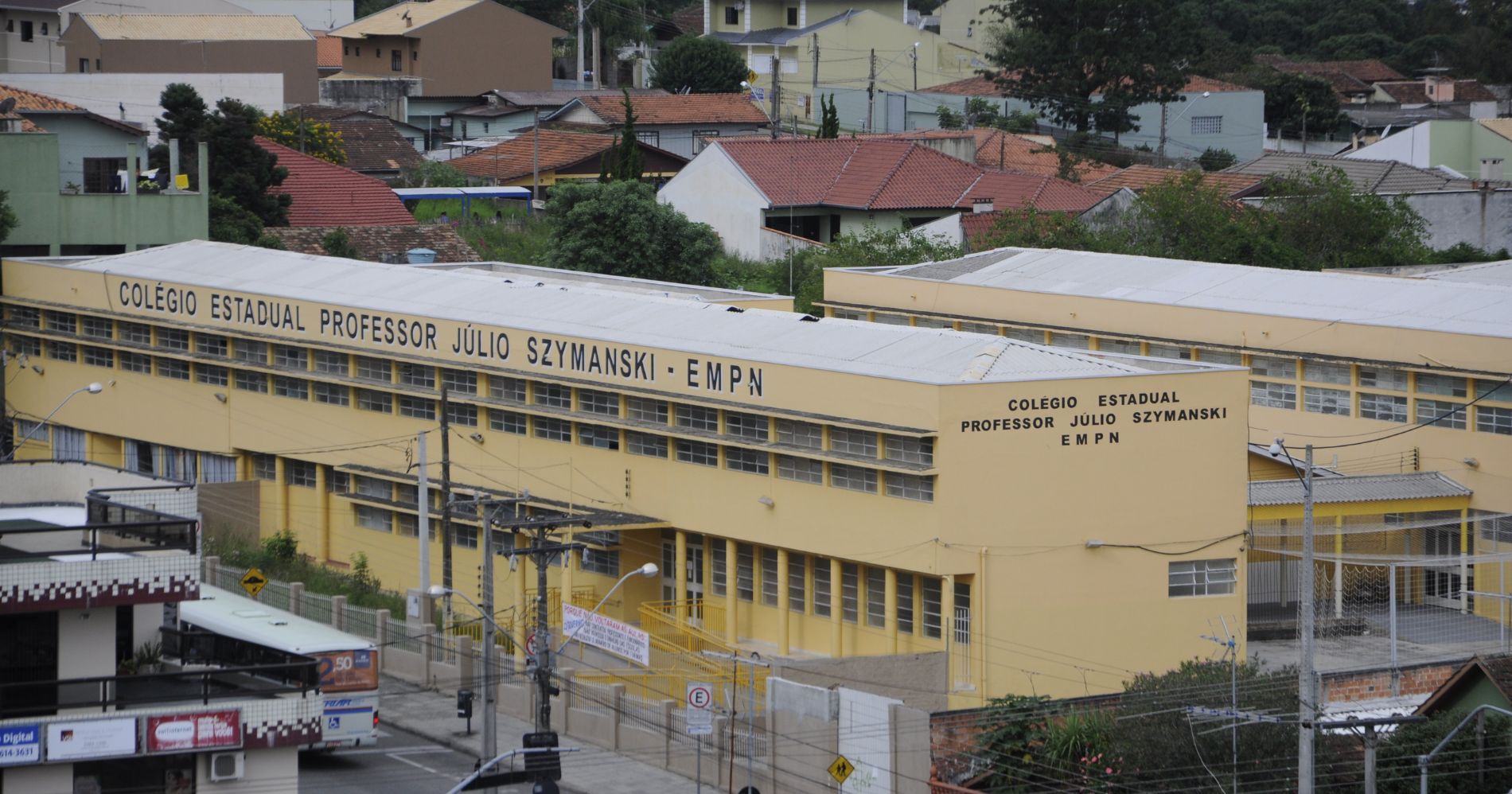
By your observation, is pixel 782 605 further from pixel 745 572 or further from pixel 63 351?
pixel 63 351

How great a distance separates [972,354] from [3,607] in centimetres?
1905

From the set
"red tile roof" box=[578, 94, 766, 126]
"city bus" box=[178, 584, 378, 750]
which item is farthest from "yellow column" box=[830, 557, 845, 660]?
"red tile roof" box=[578, 94, 766, 126]

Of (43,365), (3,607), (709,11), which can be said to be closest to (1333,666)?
(3,607)

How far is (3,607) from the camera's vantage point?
86.2ft

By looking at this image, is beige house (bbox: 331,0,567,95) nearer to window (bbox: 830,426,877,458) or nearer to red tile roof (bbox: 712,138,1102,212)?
red tile roof (bbox: 712,138,1102,212)

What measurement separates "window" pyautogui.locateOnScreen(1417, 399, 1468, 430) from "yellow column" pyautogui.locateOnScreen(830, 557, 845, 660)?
48.1 ft

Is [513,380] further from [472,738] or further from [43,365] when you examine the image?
[43,365]

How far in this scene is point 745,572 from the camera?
138ft

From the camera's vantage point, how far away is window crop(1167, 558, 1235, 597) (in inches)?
1528

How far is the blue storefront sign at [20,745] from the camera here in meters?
25.7

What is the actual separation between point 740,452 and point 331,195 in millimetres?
40287

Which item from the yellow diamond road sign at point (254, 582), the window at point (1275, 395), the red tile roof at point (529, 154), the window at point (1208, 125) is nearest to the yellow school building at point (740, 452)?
the window at point (1275, 395)

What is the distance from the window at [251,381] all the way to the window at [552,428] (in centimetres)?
967

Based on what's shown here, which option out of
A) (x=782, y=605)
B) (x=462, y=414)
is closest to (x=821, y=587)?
(x=782, y=605)
